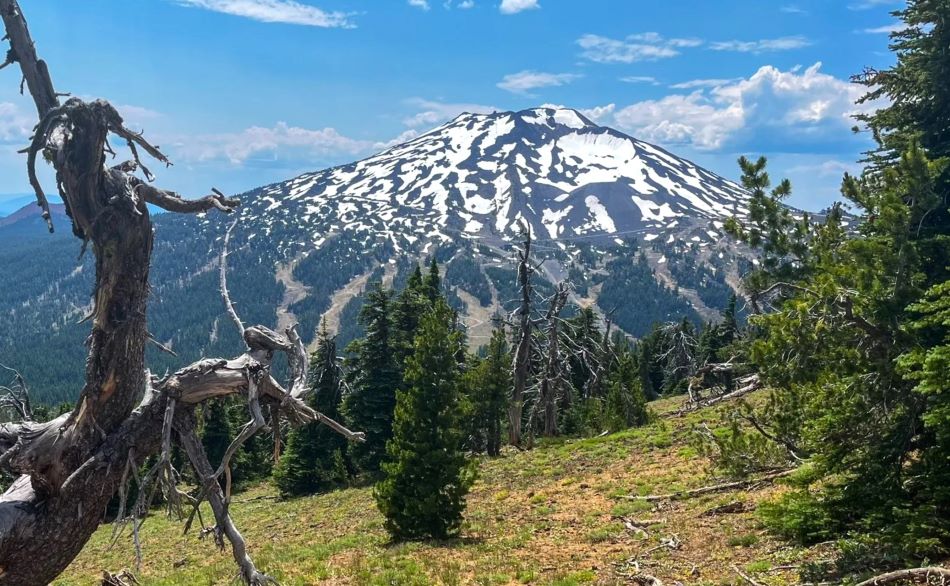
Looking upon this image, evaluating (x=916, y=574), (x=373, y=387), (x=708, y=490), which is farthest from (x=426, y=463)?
(x=373, y=387)

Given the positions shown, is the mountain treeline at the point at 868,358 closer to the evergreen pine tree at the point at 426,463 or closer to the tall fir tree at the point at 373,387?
the evergreen pine tree at the point at 426,463

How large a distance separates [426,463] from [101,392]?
11759 millimetres

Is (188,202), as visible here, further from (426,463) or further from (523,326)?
(523,326)

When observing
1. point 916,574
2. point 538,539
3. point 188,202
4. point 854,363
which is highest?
point 188,202

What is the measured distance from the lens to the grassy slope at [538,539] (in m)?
12.2

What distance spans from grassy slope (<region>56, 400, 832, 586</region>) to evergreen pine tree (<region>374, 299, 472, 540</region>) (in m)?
0.86

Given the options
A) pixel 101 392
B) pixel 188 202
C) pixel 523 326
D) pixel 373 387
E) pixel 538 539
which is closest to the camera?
pixel 101 392

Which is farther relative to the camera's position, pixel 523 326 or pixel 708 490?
pixel 523 326

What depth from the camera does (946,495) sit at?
27.4 feet

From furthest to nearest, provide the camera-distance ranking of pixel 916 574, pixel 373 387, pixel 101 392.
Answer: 1. pixel 373 387
2. pixel 916 574
3. pixel 101 392

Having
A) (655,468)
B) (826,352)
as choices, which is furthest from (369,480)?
(826,352)

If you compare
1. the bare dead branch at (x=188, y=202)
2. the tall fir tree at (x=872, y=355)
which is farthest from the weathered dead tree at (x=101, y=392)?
the tall fir tree at (x=872, y=355)

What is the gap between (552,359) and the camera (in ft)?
110

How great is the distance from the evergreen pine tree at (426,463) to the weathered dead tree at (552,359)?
1438 cm
